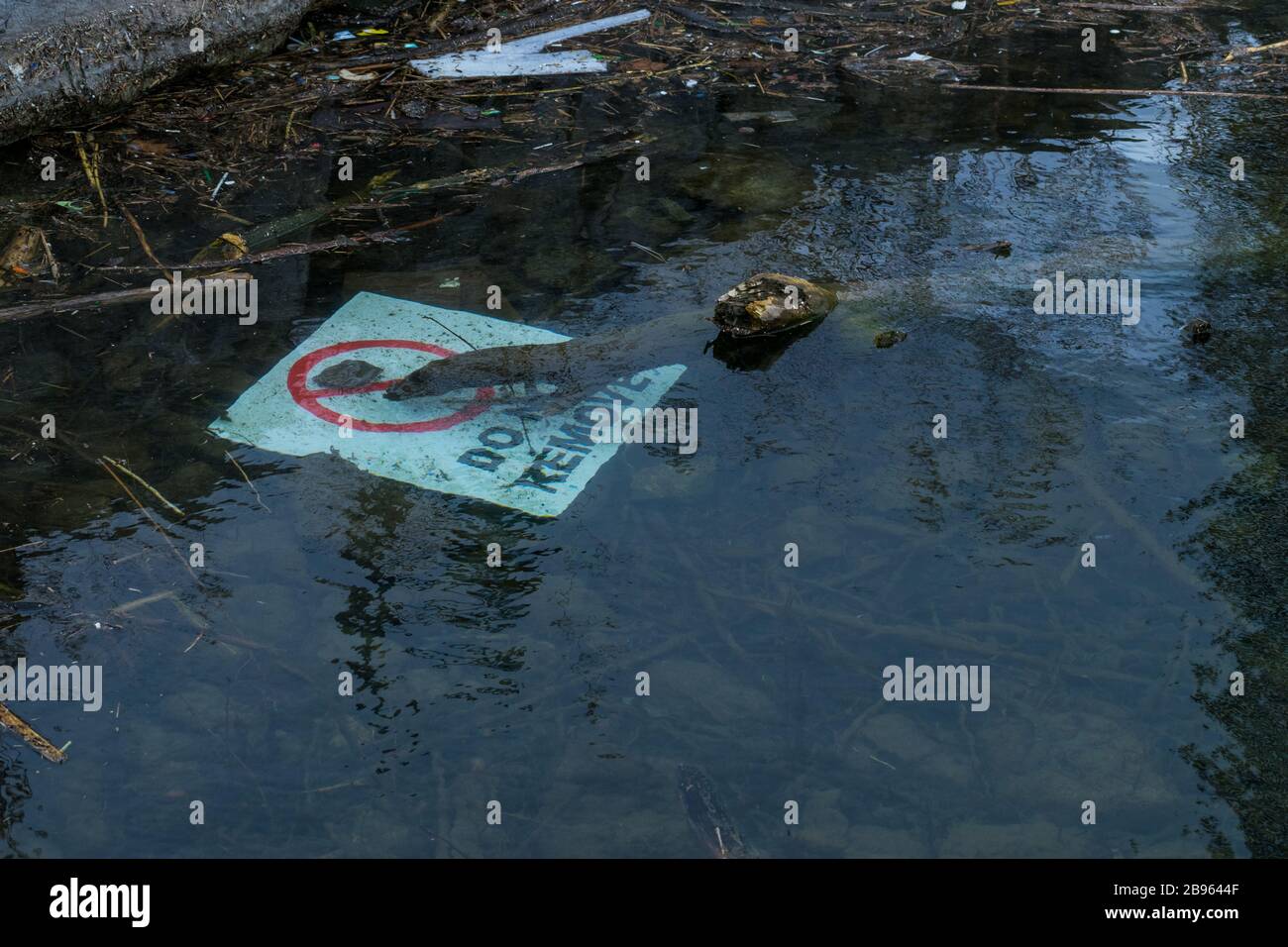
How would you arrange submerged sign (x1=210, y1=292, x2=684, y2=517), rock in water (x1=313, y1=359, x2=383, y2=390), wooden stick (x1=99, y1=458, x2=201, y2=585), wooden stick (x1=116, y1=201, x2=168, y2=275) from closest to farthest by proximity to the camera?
wooden stick (x1=99, y1=458, x2=201, y2=585) → submerged sign (x1=210, y1=292, x2=684, y2=517) → rock in water (x1=313, y1=359, x2=383, y2=390) → wooden stick (x1=116, y1=201, x2=168, y2=275)

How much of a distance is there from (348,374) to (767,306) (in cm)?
147

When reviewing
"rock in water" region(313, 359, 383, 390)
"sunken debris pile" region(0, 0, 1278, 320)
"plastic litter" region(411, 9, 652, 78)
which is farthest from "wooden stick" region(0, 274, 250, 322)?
"plastic litter" region(411, 9, 652, 78)

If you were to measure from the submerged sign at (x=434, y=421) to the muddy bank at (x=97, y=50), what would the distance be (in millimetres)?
2336

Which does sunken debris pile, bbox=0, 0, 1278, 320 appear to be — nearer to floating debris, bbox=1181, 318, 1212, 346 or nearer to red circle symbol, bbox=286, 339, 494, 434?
red circle symbol, bbox=286, 339, 494, 434

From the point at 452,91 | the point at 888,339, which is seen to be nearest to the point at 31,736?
the point at 888,339

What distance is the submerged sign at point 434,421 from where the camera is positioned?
11.2 feet

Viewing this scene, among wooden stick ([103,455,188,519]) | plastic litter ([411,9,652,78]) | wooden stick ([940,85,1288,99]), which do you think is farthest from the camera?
plastic litter ([411,9,652,78])

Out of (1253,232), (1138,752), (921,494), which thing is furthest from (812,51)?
(1138,752)

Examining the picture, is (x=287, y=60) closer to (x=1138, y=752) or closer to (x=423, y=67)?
(x=423, y=67)

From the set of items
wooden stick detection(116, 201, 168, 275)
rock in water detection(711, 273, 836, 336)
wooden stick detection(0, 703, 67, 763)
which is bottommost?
wooden stick detection(0, 703, 67, 763)

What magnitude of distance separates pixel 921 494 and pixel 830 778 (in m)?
1.05

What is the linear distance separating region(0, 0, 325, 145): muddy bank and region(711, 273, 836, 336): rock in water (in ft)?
11.2

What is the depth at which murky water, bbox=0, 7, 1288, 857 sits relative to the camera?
2.52m
